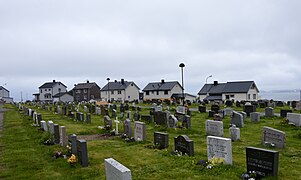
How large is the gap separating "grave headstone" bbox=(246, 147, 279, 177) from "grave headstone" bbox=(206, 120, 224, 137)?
25.0 ft

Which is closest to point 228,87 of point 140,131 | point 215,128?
point 215,128

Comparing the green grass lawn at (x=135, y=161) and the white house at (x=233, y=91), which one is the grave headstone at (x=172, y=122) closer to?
the green grass lawn at (x=135, y=161)

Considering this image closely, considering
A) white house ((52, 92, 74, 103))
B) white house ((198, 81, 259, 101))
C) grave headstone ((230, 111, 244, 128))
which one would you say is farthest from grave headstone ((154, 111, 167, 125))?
white house ((52, 92, 74, 103))

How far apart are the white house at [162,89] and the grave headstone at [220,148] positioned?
2635 inches

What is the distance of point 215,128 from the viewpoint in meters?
17.1

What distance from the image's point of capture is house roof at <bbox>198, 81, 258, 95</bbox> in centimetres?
6236

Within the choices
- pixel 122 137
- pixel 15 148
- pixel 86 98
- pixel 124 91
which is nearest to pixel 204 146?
pixel 122 137

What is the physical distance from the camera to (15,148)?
15.6 metres

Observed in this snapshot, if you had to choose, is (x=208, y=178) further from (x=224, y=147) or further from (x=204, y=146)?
(x=204, y=146)

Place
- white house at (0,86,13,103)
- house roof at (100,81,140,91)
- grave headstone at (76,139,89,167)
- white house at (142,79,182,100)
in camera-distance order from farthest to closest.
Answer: white house at (0,86,13,103), house roof at (100,81,140,91), white house at (142,79,182,100), grave headstone at (76,139,89,167)

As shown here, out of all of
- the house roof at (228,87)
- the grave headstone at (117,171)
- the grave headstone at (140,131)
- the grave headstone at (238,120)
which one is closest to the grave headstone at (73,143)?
the grave headstone at (140,131)

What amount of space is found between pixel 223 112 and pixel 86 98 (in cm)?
7727

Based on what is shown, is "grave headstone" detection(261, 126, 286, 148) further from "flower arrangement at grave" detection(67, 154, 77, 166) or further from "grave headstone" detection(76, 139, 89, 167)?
"flower arrangement at grave" detection(67, 154, 77, 166)

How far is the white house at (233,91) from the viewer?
6186 cm
